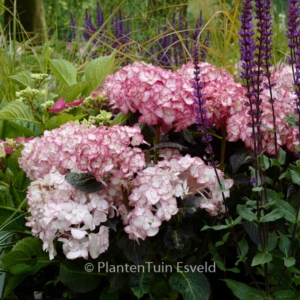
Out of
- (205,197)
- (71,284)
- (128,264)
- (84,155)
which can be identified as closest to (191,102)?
(205,197)

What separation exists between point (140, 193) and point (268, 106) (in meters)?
0.47

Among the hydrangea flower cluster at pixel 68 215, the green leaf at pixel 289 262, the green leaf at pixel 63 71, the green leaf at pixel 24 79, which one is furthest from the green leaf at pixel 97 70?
the green leaf at pixel 289 262

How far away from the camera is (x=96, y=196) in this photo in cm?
135

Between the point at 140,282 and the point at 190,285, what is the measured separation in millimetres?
132

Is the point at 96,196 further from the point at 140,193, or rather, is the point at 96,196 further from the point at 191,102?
the point at 191,102

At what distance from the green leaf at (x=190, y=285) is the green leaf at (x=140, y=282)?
0.06 m

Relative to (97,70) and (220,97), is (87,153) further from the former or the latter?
(97,70)

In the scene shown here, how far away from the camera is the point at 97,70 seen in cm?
201

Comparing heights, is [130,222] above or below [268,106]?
below

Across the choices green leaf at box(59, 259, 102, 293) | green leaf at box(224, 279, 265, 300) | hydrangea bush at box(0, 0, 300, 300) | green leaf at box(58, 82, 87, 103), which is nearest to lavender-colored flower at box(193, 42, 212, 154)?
hydrangea bush at box(0, 0, 300, 300)

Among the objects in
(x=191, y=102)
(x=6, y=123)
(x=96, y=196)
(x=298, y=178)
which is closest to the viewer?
(x=298, y=178)

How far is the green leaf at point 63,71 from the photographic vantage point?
1985 mm

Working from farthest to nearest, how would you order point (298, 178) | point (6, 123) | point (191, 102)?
1. point (6, 123)
2. point (191, 102)
3. point (298, 178)

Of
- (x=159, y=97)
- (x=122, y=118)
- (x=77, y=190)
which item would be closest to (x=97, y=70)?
(x=122, y=118)
